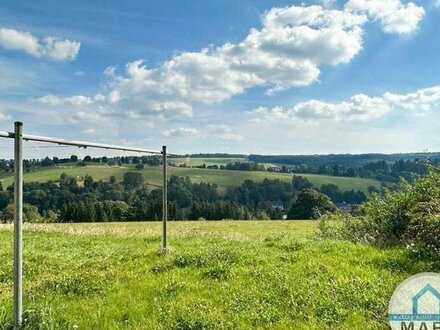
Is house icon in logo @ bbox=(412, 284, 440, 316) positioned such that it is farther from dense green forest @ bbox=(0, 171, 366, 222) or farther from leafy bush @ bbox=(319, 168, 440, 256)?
dense green forest @ bbox=(0, 171, 366, 222)

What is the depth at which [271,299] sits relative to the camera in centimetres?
689

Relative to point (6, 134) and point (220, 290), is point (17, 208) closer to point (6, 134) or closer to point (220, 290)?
point (6, 134)

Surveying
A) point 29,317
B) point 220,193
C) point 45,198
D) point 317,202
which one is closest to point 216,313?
point 29,317

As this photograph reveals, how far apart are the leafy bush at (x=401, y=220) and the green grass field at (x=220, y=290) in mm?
1298

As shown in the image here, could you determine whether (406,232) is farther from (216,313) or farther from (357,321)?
(216,313)

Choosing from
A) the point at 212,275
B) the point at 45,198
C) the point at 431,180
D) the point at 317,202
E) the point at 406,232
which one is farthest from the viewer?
the point at 317,202

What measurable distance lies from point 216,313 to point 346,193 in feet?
398

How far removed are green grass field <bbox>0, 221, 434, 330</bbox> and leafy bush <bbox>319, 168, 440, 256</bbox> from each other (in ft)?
4.26

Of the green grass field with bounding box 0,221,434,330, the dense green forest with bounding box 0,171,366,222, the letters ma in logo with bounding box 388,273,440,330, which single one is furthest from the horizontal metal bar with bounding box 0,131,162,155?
the dense green forest with bounding box 0,171,366,222

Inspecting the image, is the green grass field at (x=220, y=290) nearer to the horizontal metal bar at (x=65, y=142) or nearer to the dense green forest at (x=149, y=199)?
the horizontal metal bar at (x=65, y=142)

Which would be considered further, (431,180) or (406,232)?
(431,180)

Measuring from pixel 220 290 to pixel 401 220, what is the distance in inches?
371

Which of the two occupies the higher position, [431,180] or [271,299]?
[431,180]

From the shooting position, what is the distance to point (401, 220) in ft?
47.2
